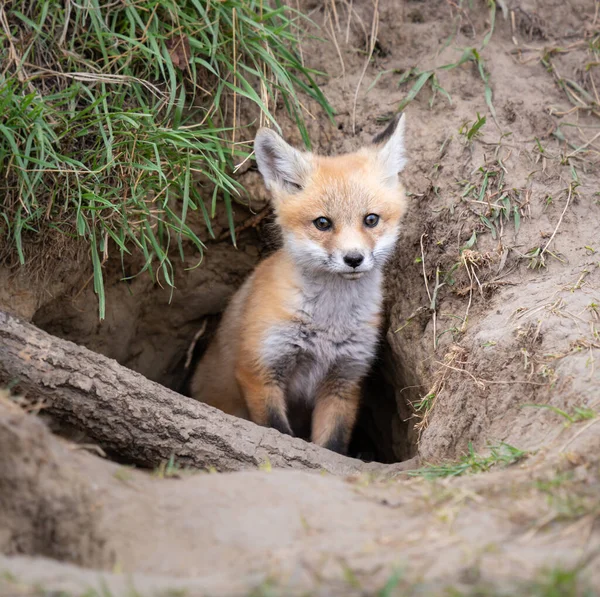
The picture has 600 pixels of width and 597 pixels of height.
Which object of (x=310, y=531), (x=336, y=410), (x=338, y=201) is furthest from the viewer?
(x=336, y=410)

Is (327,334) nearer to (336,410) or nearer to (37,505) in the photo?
(336,410)

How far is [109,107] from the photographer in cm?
442

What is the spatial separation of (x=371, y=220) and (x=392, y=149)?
0.58 metres

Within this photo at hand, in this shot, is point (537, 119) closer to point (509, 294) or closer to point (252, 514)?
point (509, 294)

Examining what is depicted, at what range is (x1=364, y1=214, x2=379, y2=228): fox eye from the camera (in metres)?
4.57

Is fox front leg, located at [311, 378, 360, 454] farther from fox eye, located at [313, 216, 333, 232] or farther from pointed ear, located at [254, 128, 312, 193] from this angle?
pointed ear, located at [254, 128, 312, 193]

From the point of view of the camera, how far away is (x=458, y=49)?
5.41 metres

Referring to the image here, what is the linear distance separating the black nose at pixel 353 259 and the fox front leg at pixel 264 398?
102 cm

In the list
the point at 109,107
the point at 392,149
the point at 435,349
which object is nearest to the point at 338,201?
the point at 392,149

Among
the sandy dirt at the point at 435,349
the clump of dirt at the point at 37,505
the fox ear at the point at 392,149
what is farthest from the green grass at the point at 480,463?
the fox ear at the point at 392,149

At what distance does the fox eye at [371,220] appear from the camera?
4.57 meters

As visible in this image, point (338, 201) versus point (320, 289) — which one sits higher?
point (338, 201)

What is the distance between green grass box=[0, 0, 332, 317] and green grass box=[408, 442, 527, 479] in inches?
81.4

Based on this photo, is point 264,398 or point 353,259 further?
point 264,398
